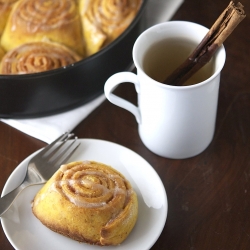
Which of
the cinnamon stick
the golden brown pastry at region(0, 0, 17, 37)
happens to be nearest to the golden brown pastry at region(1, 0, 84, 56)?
the golden brown pastry at region(0, 0, 17, 37)

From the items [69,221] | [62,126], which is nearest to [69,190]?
[69,221]

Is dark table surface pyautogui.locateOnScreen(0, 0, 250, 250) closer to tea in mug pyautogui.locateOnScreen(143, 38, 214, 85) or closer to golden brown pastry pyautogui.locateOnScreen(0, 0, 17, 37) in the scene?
tea in mug pyautogui.locateOnScreen(143, 38, 214, 85)

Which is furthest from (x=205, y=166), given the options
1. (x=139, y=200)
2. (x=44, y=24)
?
(x=44, y=24)

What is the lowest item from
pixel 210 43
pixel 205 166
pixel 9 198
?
pixel 9 198

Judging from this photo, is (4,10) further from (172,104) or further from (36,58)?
(172,104)

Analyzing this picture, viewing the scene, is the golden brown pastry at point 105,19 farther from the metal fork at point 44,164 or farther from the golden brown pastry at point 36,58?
the metal fork at point 44,164

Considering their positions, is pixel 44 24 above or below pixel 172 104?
below

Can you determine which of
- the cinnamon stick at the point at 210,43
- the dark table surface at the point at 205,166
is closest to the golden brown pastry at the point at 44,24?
the dark table surface at the point at 205,166
